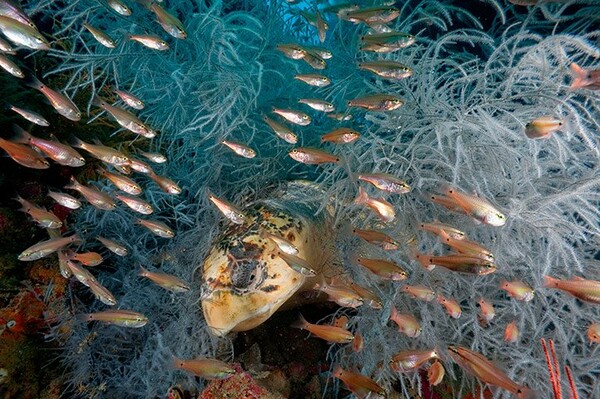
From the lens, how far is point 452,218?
3979mm

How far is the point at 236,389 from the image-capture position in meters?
3.36

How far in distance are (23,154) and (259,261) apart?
8.62ft

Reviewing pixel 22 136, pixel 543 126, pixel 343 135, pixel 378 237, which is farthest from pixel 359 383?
pixel 22 136

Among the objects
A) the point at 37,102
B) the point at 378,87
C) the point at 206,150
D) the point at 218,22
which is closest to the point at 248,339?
the point at 206,150

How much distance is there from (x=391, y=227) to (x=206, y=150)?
8.47 ft

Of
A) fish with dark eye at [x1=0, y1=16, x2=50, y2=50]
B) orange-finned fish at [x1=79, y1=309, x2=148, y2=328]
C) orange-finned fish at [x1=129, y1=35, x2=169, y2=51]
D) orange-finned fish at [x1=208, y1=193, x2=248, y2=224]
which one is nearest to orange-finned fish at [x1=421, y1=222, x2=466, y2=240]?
orange-finned fish at [x1=208, y1=193, x2=248, y2=224]

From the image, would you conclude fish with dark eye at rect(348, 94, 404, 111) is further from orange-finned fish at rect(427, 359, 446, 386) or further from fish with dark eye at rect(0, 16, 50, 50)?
fish with dark eye at rect(0, 16, 50, 50)

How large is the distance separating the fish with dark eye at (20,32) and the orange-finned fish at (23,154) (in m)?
1.01

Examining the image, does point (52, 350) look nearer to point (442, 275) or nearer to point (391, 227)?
point (391, 227)

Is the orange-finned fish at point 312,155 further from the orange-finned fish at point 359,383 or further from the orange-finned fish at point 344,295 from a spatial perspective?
the orange-finned fish at point 359,383

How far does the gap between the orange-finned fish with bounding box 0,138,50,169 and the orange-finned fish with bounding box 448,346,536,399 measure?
4268 millimetres

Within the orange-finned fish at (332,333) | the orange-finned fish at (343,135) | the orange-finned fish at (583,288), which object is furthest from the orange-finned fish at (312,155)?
the orange-finned fish at (583,288)

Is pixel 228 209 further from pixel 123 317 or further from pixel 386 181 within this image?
pixel 386 181

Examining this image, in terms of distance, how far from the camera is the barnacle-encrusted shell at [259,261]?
11.4ft
